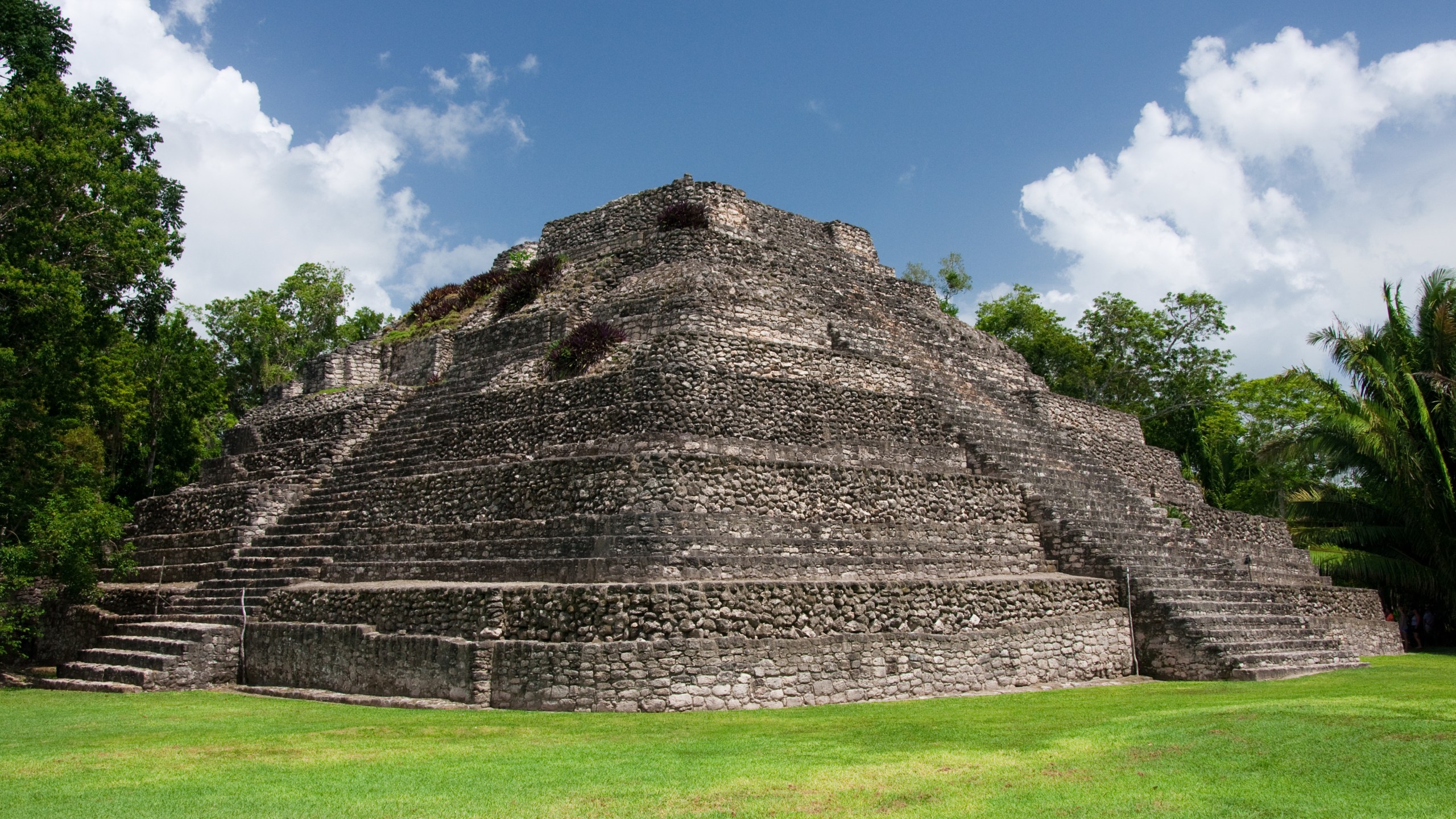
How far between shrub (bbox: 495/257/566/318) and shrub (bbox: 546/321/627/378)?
4.07 m

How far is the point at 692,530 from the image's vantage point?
520 inches

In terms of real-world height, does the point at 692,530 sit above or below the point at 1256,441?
below

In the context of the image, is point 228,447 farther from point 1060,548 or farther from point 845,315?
point 1060,548

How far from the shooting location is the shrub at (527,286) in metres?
22.2

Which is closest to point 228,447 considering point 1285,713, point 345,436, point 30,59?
point 345,436

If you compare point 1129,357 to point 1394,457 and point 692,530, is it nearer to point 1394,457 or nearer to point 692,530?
point 1394,457

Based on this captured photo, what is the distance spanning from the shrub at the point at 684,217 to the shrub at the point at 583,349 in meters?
4.32

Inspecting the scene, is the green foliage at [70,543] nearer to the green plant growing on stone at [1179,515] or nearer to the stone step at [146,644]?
the stone step at [146,644]

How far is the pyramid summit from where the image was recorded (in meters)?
12.5

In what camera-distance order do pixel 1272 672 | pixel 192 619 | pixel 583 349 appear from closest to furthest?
pixel 1272 672 < pixel 192 619 < pixel 583 349

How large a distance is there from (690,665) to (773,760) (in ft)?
12.0

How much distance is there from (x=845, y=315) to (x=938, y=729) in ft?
39.4

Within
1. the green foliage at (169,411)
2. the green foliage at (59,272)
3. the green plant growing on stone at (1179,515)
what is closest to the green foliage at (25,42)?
the green foliage at (59,272)

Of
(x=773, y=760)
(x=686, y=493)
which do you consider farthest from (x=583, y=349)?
(x=773, y=760)
